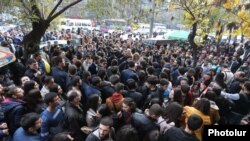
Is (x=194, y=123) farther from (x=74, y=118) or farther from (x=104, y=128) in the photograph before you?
(x=74, y=118)

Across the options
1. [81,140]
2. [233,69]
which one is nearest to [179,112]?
[81,140]

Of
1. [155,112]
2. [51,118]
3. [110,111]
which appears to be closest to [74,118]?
[51,118]

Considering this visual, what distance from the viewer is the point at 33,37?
32.6 ft

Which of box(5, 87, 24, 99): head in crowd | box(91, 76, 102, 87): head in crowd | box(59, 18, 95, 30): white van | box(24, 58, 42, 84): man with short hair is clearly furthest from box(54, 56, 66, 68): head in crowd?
box(59, 18, 95, 30): white van

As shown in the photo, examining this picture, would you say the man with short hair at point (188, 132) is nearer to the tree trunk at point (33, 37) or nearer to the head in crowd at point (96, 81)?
the head in crowd at point (96, 81)

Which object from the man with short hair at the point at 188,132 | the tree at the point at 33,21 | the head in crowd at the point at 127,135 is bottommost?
the head in crowd at the point at 127,135

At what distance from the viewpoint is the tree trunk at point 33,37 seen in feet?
32.3

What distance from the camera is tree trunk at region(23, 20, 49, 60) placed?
388 inches

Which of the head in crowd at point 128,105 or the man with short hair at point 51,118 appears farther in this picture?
the head in crowd at point 128,105

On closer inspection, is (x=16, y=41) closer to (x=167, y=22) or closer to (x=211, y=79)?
(x=211, y=79)

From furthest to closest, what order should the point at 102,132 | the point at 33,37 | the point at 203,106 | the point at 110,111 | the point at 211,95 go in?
the point at 33,37
the point at 211,95
the point at 110,111
the point at 203,106
the point at 102,132

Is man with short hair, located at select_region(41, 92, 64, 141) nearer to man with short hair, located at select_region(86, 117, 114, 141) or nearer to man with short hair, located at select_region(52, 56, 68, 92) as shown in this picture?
man with short hair, located at select_region(86, 117, 114, 141)

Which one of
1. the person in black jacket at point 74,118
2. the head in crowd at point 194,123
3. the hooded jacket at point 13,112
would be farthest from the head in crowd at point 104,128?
the hooded jacket at point 13,112

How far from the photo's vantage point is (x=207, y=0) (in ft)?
43.0
